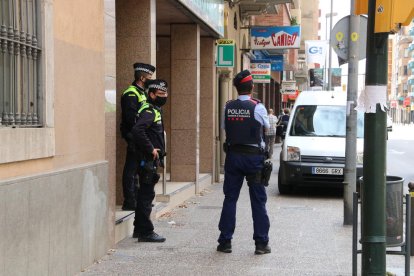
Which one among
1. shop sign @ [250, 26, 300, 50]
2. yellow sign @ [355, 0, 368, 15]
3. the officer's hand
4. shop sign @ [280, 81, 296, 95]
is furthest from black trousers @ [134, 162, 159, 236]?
shop sign @ [280, 81, 296, 95]

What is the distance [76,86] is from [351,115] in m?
4.82

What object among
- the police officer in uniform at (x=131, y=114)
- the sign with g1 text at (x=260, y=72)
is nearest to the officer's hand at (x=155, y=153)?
the police officer in uniform at (x=131, y=114)

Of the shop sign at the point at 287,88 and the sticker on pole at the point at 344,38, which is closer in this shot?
the sticker on pole at the point at 344,38

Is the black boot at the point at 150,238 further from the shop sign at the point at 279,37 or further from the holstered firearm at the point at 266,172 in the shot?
the shop sign at the point at 279,37

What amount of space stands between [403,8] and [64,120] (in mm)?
3165

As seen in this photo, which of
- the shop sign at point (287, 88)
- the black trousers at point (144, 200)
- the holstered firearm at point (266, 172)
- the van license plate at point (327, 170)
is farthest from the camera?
the shop sign at point (287, 88)

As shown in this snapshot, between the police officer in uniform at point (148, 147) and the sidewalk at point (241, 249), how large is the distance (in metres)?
0.28

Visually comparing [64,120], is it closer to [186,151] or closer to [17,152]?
[17,152]

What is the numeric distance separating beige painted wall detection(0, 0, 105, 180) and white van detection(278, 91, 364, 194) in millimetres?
6596

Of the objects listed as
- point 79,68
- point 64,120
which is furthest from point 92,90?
point 64,120

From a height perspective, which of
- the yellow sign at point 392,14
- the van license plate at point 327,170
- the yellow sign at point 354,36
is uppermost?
the yellow sign at point 354,36

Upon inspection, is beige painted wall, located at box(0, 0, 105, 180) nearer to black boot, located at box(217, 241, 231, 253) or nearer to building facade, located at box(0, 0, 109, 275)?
building facade, located at box(0, 0, 109, 275)

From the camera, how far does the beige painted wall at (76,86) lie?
5.89 meters

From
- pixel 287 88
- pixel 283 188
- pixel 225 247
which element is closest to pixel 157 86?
pixel 225 247
